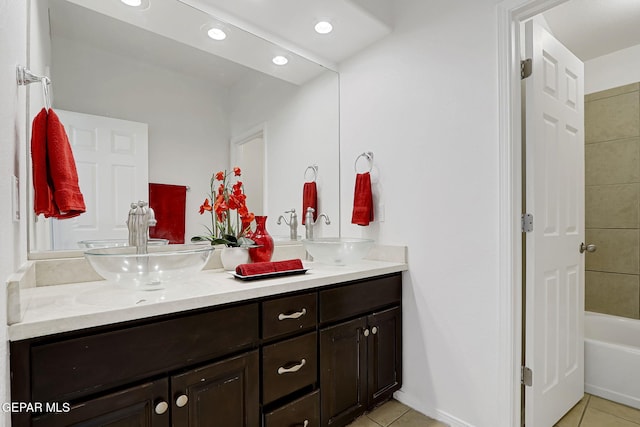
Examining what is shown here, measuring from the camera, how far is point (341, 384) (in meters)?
1.60

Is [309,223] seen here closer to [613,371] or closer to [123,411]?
[123,411]

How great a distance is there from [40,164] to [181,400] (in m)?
0.91

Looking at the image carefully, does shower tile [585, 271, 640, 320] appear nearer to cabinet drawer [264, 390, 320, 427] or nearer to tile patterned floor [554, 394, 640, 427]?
tile patterned floor [554, 394, 640, 427]

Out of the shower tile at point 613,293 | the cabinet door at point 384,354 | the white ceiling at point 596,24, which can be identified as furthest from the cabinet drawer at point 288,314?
the shower tile at point 613,293

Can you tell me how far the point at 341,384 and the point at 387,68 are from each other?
6.01ft

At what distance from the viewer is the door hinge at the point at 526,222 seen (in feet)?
5.18

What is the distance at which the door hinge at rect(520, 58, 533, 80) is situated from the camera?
161 centimetres

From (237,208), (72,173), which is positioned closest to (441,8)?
(237,208)

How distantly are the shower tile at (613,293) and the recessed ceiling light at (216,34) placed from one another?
11.1 feet

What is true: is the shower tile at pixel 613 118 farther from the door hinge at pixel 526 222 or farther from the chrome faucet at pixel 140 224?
the chrome faucet at pixel 140 224

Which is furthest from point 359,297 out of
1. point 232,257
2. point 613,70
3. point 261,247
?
point 613,70

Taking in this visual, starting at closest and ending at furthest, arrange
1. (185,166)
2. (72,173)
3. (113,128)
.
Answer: (72,173)
(113,128)
(185,166)

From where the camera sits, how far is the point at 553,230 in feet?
5.69

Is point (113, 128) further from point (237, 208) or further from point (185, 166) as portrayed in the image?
point (237, 208)
